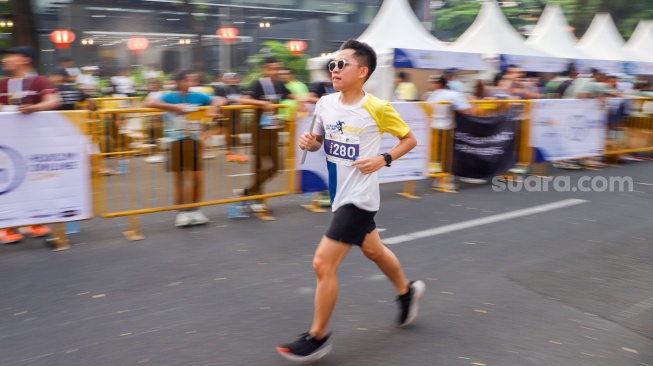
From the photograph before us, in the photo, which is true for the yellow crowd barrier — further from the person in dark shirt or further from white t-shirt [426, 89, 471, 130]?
white t-shirt [426, 89, 471, 130]

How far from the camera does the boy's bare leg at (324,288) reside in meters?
3.73

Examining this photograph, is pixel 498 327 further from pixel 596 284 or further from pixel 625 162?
pixel 625 162

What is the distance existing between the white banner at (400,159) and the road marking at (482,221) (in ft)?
5.38

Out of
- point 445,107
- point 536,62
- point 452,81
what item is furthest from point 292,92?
point 536,62

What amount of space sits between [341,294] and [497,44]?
1459 centimetres

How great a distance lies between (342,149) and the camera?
3.96 metres

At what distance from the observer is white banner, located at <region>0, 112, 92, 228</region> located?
610cm

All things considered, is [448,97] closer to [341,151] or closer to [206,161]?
[206,161]

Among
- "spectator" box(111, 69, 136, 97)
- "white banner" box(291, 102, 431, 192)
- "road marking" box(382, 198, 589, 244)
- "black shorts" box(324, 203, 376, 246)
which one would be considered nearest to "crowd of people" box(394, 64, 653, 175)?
"white banner" box(291, 102, 431, 192)

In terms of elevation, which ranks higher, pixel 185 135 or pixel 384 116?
pixel 384 116

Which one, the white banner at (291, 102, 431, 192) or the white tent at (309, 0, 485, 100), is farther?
the white tent at (309, 0, 485, 100)

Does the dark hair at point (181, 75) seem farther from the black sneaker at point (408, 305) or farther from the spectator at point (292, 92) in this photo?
the black sneaker at point (408, 305)

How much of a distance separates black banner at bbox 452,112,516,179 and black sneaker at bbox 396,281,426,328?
18.8 ft

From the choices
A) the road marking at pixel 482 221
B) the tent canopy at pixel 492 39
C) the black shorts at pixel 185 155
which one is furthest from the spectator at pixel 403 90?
the black shorts at pixel 185 155
